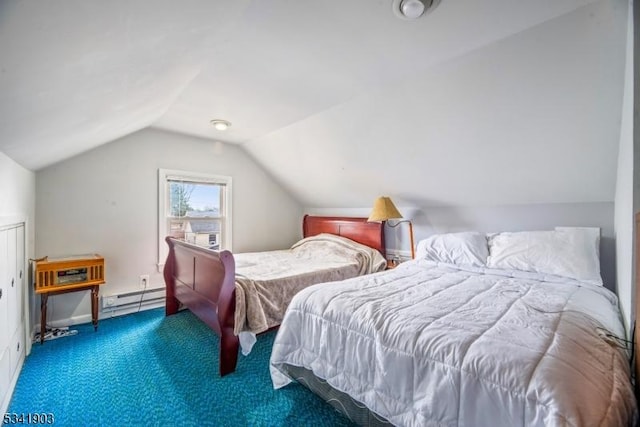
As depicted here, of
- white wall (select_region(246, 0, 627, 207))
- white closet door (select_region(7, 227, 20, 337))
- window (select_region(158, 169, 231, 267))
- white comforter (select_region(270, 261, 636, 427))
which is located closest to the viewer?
white comforter (select_region(270, 261, 636, 427))

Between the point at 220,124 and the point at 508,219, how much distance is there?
3.31 metres

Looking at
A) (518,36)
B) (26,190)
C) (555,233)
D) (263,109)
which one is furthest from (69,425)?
(555,233)

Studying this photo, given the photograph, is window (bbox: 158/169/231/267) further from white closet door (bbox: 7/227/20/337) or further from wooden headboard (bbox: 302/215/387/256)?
white closet door (bbox: 7/227/20/337)

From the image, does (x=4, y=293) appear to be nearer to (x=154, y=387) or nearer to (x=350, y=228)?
(x=154, y=387)

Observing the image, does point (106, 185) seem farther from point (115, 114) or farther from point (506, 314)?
point (506, 314)

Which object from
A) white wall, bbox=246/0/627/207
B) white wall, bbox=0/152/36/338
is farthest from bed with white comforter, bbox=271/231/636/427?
white wall, bbox=0/152/36/338

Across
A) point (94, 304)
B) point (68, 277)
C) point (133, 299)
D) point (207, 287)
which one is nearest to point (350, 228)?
point (207, 287)

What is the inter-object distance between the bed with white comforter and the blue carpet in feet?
0.92

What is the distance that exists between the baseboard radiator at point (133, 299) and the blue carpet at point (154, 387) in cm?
47

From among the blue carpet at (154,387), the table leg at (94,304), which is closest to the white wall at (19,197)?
the table leg at (94,304)

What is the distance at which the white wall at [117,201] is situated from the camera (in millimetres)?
2982

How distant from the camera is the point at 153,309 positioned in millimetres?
3527

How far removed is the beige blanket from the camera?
2287 mm

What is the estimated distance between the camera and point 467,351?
1121 mm
